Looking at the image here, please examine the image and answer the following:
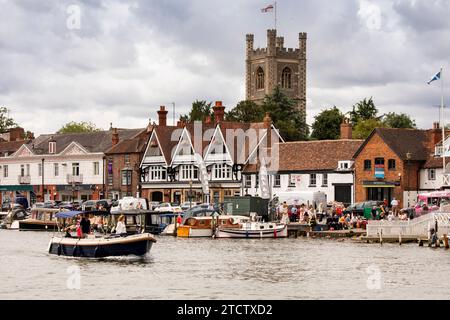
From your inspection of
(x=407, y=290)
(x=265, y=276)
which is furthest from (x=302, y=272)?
(x=407, y=290)

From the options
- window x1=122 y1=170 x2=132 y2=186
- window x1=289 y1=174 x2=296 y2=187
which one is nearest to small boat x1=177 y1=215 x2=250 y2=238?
window x1=289 y1=174 x2=296 y2=187

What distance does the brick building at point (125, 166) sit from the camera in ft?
437

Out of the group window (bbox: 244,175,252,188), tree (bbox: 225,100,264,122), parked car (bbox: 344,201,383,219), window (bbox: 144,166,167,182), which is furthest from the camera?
tree (bbox: 225,100,264,122)

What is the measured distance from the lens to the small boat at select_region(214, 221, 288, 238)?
295ft

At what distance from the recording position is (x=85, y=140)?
147m

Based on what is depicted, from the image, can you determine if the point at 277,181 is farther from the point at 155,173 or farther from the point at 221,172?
Answer: the point at 155,173

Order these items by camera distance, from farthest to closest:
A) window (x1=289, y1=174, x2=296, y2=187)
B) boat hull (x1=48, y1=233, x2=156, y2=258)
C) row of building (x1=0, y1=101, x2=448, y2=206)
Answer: window (x1=289, y1=174, x2=296, y2=187)
row of building (x1=0, y1=101, x2=448, y2=206)
boat hull (x1=48, y1=233, x2=156, y2=258)

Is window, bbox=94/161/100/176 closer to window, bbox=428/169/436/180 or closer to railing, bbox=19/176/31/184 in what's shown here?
railing, bbox=19/176/31/184

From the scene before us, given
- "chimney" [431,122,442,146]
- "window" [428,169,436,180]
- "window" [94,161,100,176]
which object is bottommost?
"window" [428,169,436,180]

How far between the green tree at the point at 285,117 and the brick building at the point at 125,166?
1793 centimetres

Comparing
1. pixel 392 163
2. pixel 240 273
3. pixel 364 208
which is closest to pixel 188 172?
pixel 392 163

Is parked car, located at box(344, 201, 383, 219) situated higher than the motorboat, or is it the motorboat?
parked car, located at box(344, 201, 383, 219)

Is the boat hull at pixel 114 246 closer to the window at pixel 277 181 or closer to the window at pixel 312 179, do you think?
the window at pixel 312 179

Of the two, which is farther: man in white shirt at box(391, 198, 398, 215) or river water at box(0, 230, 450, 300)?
man in white shirt at box(391, 198, 398, 215)
